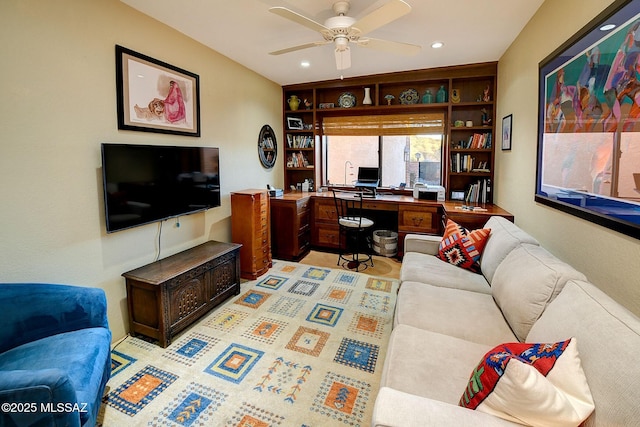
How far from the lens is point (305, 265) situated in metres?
4.11

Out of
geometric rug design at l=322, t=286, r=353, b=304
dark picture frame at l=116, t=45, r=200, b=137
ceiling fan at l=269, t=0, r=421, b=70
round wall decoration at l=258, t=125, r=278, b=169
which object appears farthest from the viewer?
round wall decoration at l=258, t=125, r=278, b=169

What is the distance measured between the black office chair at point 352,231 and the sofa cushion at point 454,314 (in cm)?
178

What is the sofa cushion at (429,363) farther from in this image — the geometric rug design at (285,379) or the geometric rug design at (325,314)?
the geometric rug design at (325,314)

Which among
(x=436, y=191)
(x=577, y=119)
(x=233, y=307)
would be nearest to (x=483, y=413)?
(x=577, y=119)

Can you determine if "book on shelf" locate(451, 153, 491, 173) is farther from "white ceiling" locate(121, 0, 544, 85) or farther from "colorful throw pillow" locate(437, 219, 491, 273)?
"colorful throw pillow" locate(437, 219, 491, 273)

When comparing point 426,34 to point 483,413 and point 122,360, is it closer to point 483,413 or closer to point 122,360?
point 483,413

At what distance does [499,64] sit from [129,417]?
4794 mm

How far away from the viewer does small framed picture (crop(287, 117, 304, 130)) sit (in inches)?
196

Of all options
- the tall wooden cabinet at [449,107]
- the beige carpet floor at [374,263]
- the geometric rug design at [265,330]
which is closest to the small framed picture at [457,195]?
the tall wooden cabinet at [449,107]

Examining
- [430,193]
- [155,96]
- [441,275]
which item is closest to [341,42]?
[155,96]

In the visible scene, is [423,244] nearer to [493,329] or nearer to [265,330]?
[493,329]

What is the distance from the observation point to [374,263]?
4203 mm

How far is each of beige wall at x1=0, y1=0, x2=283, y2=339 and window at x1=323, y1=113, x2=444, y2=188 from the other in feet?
8.79

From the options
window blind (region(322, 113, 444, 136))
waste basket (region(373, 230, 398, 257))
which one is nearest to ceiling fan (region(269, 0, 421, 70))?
window blind (region(322, 113, 444, 136))
